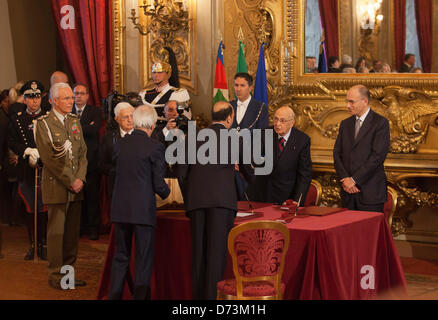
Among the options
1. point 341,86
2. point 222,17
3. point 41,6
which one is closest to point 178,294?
point 341,86

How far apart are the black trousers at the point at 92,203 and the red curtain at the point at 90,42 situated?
3.46ft

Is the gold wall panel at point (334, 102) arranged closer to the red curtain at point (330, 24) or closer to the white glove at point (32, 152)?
the red curtain at point (330, 24)

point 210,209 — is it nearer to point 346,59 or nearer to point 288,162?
point 288,162

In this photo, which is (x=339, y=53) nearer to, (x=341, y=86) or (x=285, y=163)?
(x=341, y=86)

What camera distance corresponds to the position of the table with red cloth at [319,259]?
4.51 meters

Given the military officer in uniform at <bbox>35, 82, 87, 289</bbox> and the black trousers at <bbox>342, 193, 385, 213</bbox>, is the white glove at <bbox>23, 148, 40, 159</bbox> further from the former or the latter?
the black trousers at <bbox>342, 193, 385, 213</bbox>

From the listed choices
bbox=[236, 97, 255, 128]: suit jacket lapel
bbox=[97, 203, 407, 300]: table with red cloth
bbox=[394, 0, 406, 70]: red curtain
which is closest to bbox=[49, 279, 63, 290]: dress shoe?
bbox=[97, 203, 407, 300]: table with red cloth

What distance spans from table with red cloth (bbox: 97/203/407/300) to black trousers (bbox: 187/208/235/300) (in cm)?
26

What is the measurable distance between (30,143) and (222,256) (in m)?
3.02

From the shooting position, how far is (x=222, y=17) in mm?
7605

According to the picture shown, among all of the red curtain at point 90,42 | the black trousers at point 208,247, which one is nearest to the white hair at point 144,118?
the black trousers at point 208,247

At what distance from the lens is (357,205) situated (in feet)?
19.1

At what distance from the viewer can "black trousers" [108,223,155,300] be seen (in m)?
4.69

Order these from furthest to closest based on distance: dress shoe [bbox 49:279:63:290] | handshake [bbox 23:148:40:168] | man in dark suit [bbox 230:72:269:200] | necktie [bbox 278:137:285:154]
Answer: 1. handshake [bbox 23:148:40:168]
2. man in dark suit [bbox 230:72:269:200]
3. necktie [bbox 278:137:285:154]
4. dress shoe [bbox 49:279:63:290]
